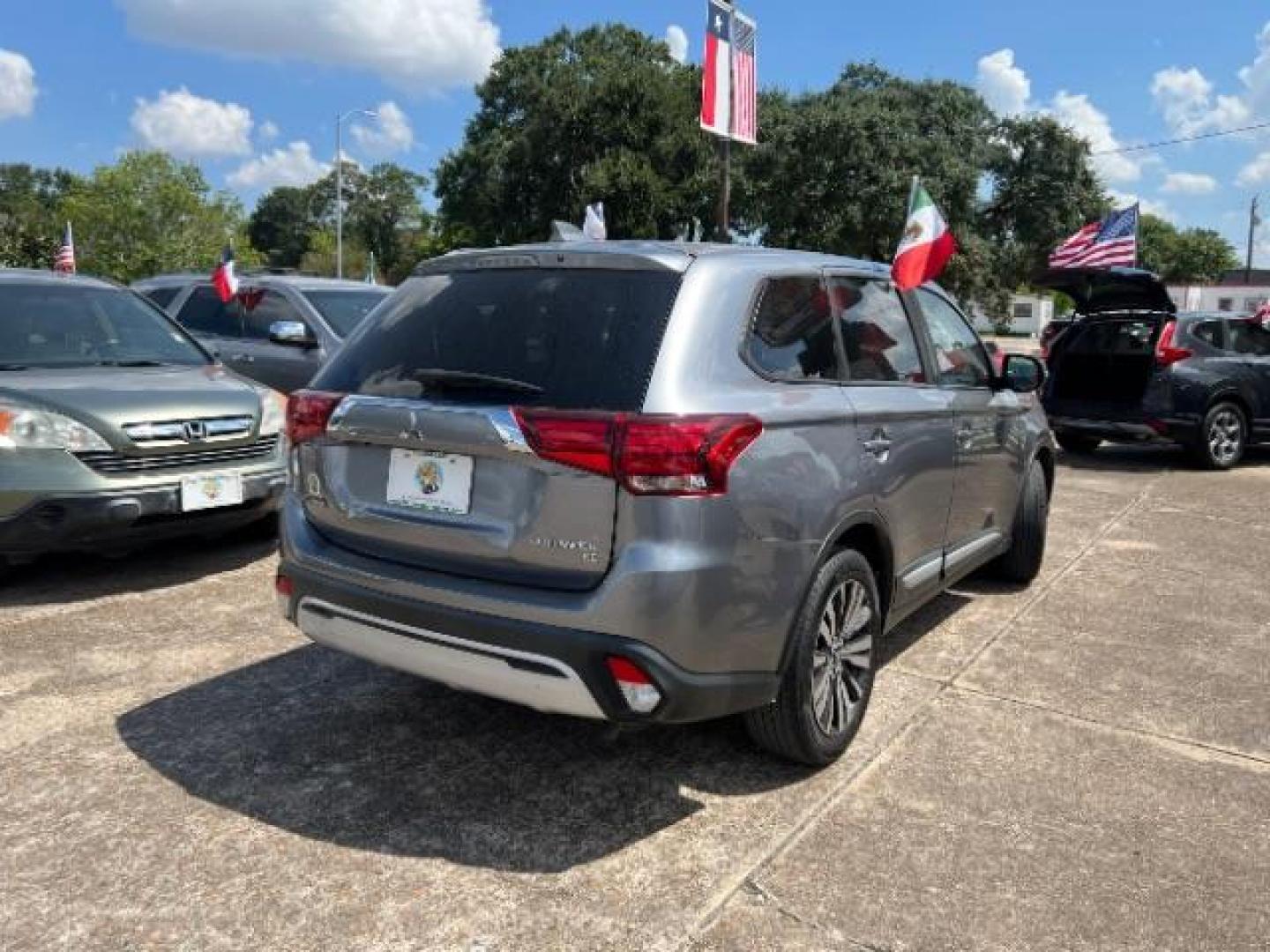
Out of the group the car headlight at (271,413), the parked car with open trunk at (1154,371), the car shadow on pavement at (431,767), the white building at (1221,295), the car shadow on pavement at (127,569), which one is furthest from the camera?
the white building at (1221,295)

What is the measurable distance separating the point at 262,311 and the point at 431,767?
247 inches

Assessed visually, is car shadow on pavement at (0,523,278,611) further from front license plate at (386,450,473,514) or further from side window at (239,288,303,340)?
front license plate at (386,450,473,514)

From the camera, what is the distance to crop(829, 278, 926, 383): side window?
11.8 ft

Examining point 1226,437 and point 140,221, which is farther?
point 140,221

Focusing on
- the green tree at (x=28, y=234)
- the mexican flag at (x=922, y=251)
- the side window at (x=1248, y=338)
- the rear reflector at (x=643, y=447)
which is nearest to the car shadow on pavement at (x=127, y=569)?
the rear reflector at (x=643, y=447)

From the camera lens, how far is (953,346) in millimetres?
4582

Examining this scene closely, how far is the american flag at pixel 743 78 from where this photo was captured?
12867 mm

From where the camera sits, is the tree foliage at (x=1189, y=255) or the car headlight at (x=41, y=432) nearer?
the car headlight at (x=41, y=432)

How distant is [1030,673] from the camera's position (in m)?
4.33

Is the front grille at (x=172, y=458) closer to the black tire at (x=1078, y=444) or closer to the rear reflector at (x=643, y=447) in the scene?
the rear reflector at (x=643, y=447)

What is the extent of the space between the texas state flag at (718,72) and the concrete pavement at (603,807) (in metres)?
9.46

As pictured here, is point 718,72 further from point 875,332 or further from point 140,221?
point 140,221

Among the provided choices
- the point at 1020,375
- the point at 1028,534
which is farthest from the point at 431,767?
the point at 1028,534

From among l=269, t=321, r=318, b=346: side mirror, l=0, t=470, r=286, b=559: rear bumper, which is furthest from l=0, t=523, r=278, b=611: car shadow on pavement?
l=269, t=321, r=318, b=346: side mirror
